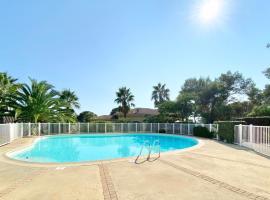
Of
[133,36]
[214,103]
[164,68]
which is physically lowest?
[214,103]

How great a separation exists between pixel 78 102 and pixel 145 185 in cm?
3317

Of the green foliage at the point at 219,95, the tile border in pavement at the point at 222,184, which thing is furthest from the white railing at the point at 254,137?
the green foliage at the point at 219,95

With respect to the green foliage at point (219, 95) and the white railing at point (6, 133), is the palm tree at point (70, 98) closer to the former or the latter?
the white railing at point (6, 133)

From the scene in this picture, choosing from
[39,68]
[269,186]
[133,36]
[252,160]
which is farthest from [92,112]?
[269,186]

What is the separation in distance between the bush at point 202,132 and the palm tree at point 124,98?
20024 mm

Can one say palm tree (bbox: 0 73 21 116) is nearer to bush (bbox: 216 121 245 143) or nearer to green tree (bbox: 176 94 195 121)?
green tree (bbox: 176 94 195 121)

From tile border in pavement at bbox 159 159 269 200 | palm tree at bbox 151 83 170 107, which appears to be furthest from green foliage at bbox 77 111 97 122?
tile border in pavement at bbox 159 159 269 200

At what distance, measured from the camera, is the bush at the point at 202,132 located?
1945 cm

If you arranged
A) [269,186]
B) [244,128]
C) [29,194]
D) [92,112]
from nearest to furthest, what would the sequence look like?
[29,194] → [269,186] → [244,128] → [92,112]

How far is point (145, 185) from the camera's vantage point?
18.2 feet

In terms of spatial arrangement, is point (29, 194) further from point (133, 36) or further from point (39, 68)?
point (39, 68)

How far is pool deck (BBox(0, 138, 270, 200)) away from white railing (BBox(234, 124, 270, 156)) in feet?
8.11

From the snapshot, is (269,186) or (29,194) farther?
(269,186)

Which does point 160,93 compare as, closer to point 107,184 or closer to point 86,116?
point 86,116
